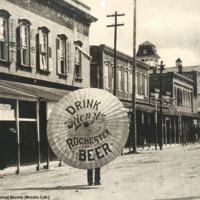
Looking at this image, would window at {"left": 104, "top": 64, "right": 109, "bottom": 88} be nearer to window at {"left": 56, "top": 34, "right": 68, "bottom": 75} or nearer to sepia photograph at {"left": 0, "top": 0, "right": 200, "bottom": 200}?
sepia photograph at {"left": 0, "top": 0, "right": 200, "bottom": 200}

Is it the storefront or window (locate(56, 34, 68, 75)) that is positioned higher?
window (locate(56, 34, 68, 75))

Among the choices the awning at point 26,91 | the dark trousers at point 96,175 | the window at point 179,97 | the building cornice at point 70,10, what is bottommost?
the dark trousers at point 96,175

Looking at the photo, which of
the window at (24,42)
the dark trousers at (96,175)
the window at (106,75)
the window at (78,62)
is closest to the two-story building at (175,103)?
the window at (106,75)

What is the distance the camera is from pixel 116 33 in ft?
83.0

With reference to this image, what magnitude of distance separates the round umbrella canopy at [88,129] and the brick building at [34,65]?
5.10 metres

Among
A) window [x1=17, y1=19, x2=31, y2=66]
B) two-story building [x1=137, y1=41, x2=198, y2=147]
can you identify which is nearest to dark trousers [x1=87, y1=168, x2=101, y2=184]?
window [x1=17, y1=19, x2=31, y2=66]

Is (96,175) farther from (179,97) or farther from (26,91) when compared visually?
(179,97)

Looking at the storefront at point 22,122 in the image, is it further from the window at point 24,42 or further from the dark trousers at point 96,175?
→ the dark trousers at point 96,175

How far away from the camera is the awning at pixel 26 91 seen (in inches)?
569

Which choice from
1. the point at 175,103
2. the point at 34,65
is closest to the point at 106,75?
the point at 34,65

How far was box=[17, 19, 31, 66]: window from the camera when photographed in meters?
18.0

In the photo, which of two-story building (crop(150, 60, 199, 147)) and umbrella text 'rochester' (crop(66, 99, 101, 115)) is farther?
two-story building (crop(150, 60, 199, 147))

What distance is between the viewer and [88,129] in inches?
359

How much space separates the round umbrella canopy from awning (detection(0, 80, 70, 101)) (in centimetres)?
504
